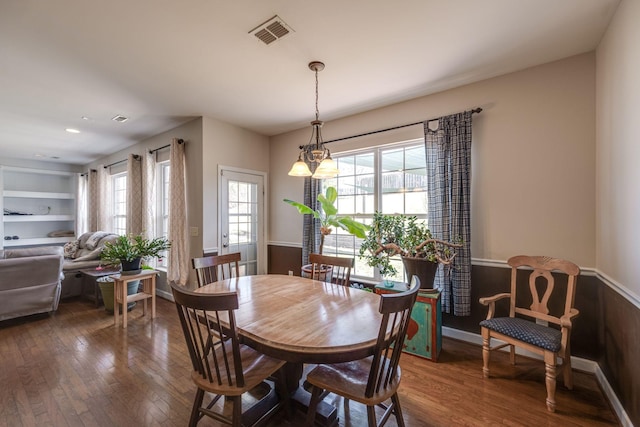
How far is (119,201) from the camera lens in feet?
19.8

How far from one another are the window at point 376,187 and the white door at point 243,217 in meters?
1.28

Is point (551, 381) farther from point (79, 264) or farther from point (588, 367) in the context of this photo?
point (79, 264)

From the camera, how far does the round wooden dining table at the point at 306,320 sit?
1319 millimetres

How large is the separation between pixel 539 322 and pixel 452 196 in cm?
141

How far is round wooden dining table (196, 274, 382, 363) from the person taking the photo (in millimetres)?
1319

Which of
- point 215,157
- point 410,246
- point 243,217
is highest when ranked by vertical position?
point 215,157

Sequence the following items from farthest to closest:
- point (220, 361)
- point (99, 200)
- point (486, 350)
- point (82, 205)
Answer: point (82, 205)
point (99, 200)
point (486, 350)
point (220, 361)

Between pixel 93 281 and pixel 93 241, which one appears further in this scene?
pixel 93 241

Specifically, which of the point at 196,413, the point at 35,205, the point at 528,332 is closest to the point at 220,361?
the point at 196,413

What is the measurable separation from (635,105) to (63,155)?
921 centimetres

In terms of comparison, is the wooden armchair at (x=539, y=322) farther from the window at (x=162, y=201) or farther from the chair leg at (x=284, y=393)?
the window at (x=162, y=201)

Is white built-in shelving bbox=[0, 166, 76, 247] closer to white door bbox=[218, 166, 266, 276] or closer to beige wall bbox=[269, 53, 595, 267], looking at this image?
white door bbox=[218, 166, 266, 276]

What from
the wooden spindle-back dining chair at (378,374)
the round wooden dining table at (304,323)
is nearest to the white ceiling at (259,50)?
the wooden spindle-back dining chair at (378,374)

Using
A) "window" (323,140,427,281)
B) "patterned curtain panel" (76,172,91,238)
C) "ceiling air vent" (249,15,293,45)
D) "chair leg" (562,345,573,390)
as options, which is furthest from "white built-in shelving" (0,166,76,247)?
"chair leg" (562,345,573,390)
